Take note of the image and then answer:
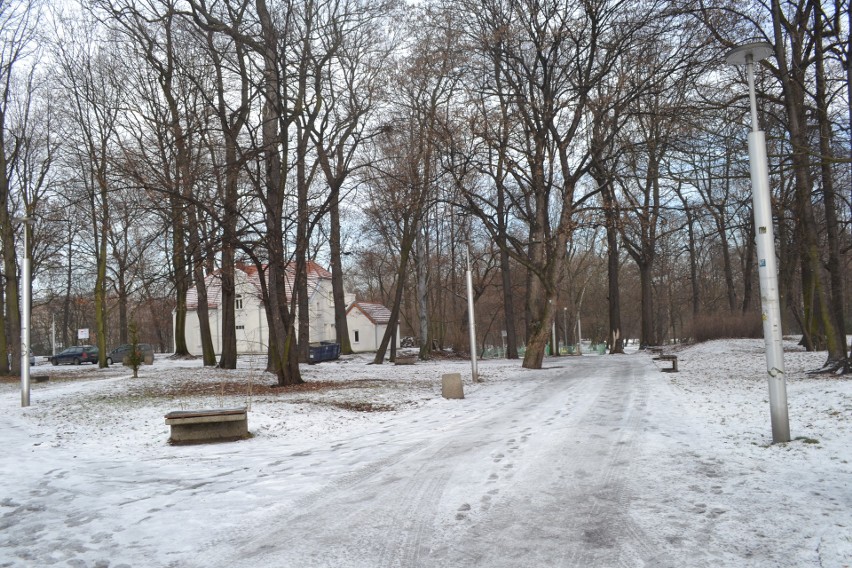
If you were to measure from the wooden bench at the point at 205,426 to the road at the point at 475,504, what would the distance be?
202 cm

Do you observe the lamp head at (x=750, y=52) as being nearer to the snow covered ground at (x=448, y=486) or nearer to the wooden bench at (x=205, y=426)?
the snow covered ground at (x=448, y=486)

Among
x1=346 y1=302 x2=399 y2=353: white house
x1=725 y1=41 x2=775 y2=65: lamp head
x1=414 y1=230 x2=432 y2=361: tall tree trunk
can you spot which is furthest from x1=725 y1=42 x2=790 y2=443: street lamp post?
x1=346 y1=302 x2=399 y2=353: white house

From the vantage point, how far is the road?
4.68 meters

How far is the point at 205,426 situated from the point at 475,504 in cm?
573

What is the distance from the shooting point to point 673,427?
376 inches

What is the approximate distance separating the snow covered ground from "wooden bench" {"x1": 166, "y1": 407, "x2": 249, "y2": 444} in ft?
1.23

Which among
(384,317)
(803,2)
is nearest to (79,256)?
(384,317)

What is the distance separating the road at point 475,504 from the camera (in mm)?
4680

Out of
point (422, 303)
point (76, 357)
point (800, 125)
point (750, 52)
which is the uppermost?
point (800, 125)

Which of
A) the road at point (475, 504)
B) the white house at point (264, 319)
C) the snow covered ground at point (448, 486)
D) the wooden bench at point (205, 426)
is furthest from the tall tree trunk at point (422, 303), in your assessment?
the road at point (475, 504)

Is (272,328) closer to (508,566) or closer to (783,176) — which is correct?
(508,566)

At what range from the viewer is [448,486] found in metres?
6.60

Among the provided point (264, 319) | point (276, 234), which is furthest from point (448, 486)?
point (264, 319)

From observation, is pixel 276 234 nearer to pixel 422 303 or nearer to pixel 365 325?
pixel 422 303
